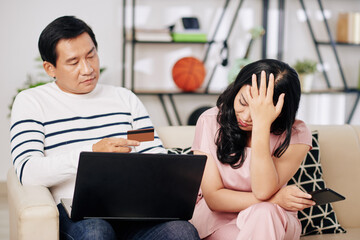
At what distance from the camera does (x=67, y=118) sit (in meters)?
1.89

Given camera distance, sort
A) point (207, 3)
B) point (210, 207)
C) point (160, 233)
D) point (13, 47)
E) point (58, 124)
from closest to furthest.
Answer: point (160, 233)
point (210, 207)
point (58, 124)
point (13, 47)
point (207, 3)

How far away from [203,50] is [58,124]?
2.51 meters

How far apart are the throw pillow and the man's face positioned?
2.90 feet

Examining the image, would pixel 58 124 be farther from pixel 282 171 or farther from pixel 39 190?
pixel 282 171

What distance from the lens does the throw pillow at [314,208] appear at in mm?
1988

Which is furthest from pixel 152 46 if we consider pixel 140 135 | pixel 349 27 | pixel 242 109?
pixel 140 135

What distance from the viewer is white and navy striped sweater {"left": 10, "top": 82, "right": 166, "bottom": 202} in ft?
5.58

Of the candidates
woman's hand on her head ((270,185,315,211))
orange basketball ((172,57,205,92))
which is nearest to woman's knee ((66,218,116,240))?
woman's hand on her head ((270,185,315,211))

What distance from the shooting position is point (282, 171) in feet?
5.80

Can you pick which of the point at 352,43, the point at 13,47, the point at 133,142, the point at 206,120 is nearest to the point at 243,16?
the point at 352,43

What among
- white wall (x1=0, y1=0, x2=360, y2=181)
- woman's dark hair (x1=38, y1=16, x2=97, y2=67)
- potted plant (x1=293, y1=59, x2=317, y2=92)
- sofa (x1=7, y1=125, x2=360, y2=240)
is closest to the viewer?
woman's dark hair (x1=38, y1=16, x2=97, y2=67)

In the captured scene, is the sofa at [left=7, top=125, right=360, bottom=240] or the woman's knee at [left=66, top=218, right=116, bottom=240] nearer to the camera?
the woman's knee at [left=66, top=218, right=116, bottom=240]

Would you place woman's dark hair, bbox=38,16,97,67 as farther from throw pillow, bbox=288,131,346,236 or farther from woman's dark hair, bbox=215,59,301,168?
throw pillow, bbox=288,131,346,236

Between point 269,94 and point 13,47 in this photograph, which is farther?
point 13,47
